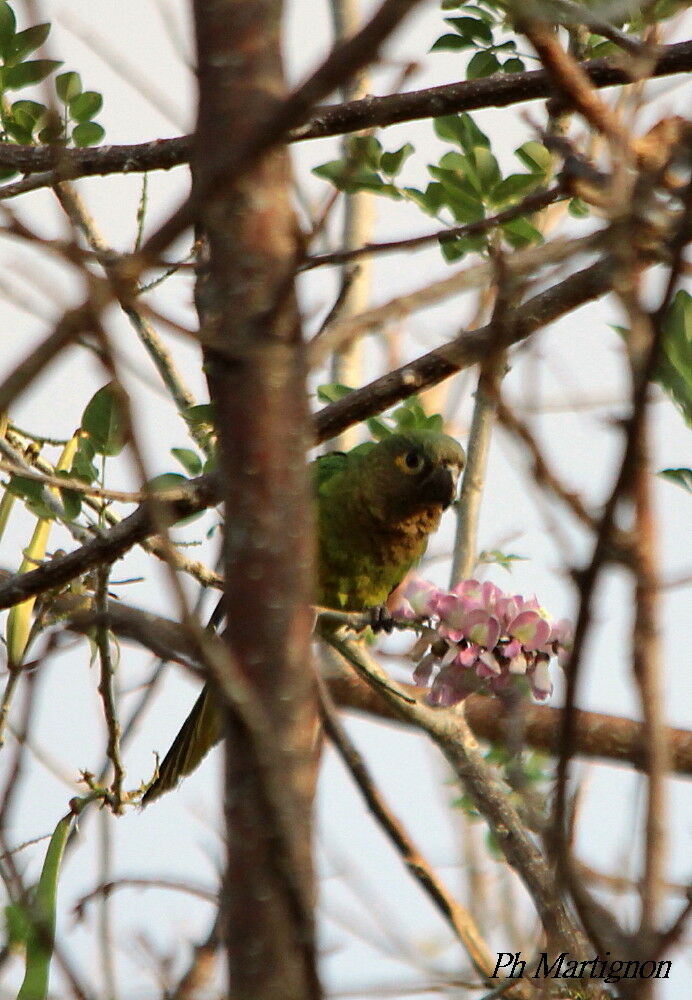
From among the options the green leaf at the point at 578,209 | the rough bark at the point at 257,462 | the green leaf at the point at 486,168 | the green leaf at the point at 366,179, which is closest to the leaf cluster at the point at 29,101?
the green leaf at the point at 366,179

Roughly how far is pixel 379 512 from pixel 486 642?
147 cm

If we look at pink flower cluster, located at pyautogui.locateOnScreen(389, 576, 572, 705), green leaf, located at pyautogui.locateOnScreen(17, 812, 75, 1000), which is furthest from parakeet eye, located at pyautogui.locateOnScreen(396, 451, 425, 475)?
green leaf, located at pyautogui.locateOnScreen(17, 812, 75, 1000)

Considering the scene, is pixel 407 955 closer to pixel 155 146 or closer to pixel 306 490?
pixel 155 146

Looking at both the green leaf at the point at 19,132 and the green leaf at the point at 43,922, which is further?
the green leaf at the point at 19,132

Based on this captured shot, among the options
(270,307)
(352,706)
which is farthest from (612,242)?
(352,706)

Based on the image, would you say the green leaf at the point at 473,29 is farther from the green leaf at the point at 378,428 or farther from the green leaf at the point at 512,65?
the green leaf at the point at 378,428

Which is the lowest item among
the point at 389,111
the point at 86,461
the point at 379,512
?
the point at 86,461

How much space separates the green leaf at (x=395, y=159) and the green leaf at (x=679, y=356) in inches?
53.0

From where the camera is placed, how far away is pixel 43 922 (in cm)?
129

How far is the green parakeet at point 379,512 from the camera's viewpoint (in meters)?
3.98

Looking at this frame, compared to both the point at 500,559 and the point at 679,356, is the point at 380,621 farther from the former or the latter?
the point at 679,356

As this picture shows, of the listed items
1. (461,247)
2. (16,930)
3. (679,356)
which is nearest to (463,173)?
(461,247)

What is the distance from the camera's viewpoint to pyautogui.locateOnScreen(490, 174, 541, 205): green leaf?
96.2 inches

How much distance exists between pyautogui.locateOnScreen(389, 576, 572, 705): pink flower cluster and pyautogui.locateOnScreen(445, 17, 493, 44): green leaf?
127 centimetres
